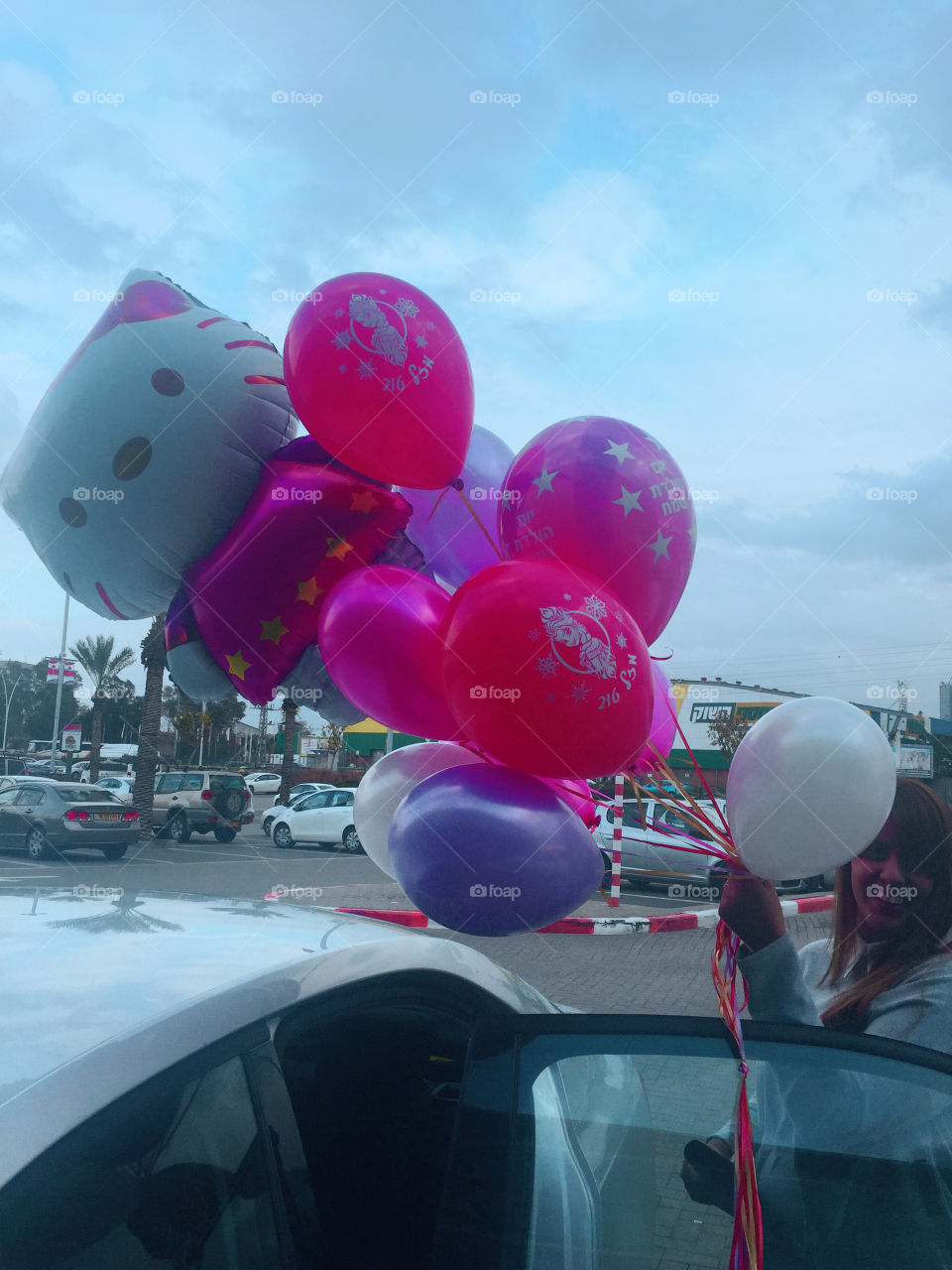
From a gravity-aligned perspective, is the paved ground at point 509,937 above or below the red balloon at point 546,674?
below

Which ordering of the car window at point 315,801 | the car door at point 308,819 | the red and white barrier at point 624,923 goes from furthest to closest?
the car window at point 315,801, the car door at point 308,819, the red and white barrier at point 624,923

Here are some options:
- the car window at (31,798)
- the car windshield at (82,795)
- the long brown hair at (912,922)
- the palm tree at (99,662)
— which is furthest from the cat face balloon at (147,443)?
the palm tree at (99,662)

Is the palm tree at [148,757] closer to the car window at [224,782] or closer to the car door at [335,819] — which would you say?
the car window at [224,782]

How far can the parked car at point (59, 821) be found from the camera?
1556 centimetres

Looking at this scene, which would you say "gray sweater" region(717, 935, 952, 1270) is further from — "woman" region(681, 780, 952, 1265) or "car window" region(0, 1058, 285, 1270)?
"car window" region(0, 1058, 285, 1270)

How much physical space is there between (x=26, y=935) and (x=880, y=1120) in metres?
1.30

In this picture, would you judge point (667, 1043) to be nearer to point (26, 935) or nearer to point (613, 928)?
point (26, 935)

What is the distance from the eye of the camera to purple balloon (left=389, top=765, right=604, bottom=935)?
1.77 m

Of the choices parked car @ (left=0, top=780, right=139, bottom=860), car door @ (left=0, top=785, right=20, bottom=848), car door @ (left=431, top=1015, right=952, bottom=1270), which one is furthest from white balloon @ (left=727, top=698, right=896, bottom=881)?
car door @ (left=0, top=785, right=20, bottom=848)

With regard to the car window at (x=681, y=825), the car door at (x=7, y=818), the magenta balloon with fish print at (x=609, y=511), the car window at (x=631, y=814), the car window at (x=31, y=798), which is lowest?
the car door at (x=7, y=818)

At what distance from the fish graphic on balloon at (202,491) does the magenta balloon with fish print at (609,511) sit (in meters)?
0.44

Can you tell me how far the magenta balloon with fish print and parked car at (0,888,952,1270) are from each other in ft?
2.94

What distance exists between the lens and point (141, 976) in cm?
132

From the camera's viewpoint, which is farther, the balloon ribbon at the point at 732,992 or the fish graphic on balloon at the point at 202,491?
the fish graphic on balloon at the point at 202,491
